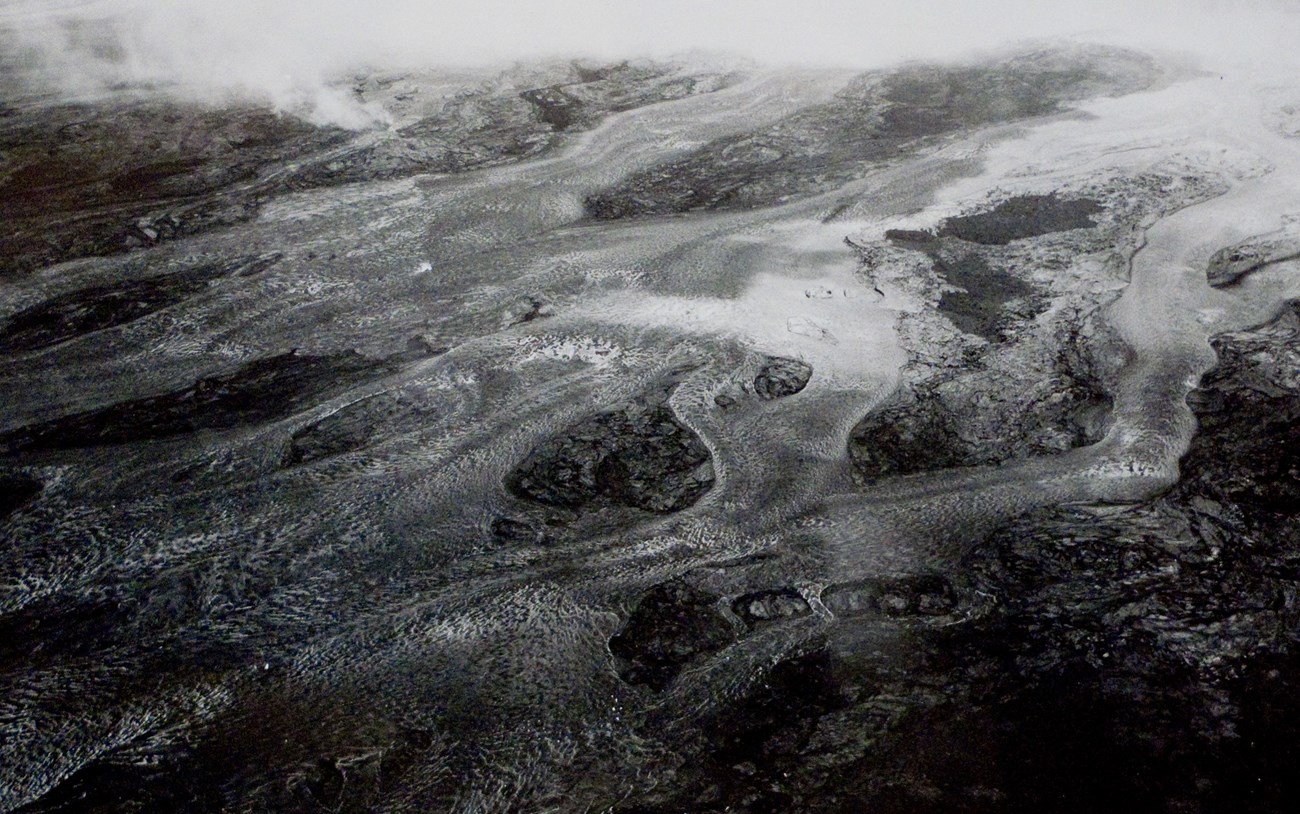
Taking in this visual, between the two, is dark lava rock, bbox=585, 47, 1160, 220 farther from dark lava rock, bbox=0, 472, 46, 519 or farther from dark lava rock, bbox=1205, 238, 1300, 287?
dark lava rock, bbox=0, 472, 46, 519

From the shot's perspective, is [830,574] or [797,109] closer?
[830,574]

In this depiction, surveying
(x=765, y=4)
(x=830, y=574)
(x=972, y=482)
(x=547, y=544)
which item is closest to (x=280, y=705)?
(x=547, y=544)

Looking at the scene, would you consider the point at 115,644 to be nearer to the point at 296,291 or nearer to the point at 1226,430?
the point at 296,291

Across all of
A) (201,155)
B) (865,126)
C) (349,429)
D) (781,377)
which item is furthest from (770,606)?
(201,155)

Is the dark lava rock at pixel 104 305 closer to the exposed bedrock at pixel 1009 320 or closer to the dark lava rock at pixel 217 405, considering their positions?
the dark lava rock at pixel 217 405

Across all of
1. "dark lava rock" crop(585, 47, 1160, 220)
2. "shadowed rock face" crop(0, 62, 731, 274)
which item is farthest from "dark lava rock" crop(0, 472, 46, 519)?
"dark lava rock" crop(585, 47, 1160, 220)

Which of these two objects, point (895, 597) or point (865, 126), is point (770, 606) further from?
point (865, 126)
